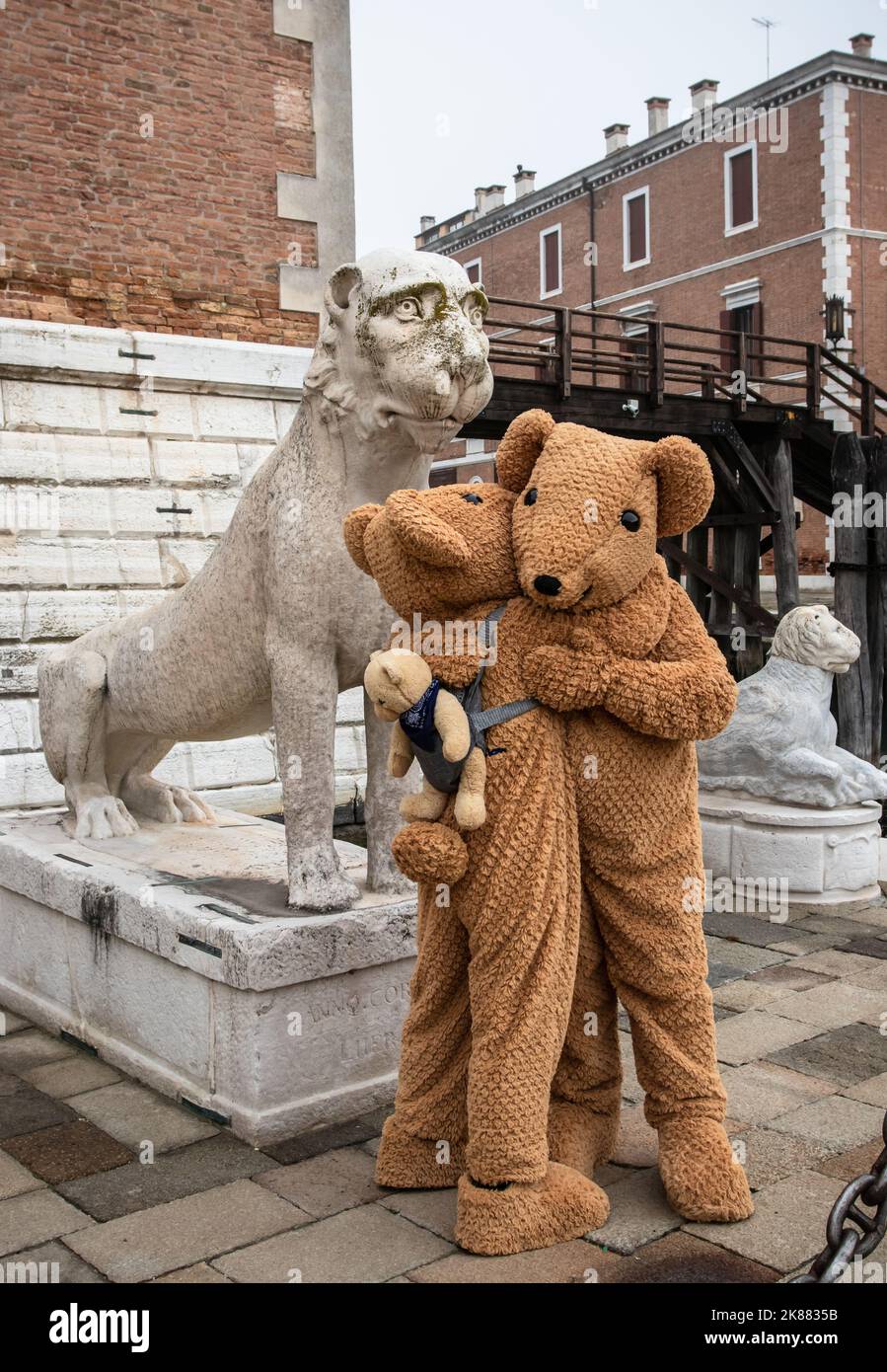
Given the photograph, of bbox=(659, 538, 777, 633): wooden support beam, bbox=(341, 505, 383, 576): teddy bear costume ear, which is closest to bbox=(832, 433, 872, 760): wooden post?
bbox=(659, 538, 777, 633): wooden support beam

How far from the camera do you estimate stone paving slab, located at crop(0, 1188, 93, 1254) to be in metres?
2.96

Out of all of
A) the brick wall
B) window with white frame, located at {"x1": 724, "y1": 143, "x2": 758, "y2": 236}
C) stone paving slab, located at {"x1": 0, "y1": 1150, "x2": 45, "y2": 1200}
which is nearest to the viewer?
stone paving slab, located at {"x1": 0, "y1": 1150, "x2": 45, "y2": 1200}

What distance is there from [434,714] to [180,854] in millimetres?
2044

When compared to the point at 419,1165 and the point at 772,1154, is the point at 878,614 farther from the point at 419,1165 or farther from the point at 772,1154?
the point at 419,1165

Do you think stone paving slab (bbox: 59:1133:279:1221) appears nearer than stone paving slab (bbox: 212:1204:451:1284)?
No

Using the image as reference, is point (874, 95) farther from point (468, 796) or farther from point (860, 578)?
point (468, 796)

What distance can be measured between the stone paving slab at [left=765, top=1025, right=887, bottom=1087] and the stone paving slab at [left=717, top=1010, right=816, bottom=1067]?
5cm

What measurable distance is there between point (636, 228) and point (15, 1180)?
2666 cm

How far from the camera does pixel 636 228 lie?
27016 mm

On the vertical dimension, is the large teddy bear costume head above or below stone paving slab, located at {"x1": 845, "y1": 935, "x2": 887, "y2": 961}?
above

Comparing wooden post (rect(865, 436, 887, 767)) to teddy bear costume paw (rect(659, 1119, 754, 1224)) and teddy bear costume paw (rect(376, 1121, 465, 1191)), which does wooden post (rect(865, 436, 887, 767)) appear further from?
teddy bear costume paw (rect(376, 1121, 465, 1191))

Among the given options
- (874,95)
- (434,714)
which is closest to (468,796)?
(434,714)

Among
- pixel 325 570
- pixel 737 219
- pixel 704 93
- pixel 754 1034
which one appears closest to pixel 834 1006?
pixel 754 1034

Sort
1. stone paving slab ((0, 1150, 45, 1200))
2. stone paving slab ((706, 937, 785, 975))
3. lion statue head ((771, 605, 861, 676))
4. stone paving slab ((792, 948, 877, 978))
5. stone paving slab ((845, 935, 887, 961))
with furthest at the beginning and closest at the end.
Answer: lion statue head ((771, 605, 861, 676))
stone paving slab ((845, 935, 887, 961))
stone paving slab ((706, 937, 785, 975))
stone paving slab ((792, 948, 877, 978))
stone paving slab ((0, 1150, 45, 1200))
